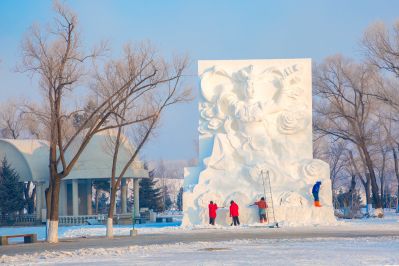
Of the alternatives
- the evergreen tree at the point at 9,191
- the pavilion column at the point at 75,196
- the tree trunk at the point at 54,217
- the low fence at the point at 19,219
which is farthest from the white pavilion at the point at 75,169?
the tree trunk at the point at 54,217

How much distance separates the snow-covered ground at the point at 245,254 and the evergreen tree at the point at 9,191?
1409 inches

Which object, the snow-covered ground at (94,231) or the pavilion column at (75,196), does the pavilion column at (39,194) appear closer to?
the pavilion column at (75,196)

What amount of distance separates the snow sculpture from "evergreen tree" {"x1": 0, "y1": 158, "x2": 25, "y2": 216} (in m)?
22.5

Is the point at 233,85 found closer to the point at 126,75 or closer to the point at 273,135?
the point at 273,135

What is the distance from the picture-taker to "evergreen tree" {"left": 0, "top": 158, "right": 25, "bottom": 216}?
5744cm

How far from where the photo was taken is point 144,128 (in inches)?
1476

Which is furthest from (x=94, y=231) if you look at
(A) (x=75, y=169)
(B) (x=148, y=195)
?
(B) (x=148, y=195)

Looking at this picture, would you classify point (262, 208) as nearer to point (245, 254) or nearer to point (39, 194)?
point (245, 254)

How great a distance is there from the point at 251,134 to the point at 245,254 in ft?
65.6

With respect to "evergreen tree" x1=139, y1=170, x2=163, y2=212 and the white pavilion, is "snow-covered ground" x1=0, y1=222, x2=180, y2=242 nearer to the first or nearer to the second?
the white pavilion

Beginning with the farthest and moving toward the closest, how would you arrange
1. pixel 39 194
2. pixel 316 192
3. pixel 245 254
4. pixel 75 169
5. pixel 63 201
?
pixel 63 201 < pixel 39 194 < pixel 75 169 < pixel 316 192 < pixel 245 254

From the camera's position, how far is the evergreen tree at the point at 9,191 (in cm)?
5744

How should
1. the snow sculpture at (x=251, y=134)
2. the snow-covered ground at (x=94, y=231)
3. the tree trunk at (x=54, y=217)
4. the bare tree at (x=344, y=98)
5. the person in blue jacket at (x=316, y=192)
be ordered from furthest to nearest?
the bare tree at (x=344, y=98)
the snow sculpture at (x=251, y=134)
the person in blue jacket at (x=316, y=192)
the snow-covered ground at (x=94, y=231)
the tree trunk at (x=54, y=217)

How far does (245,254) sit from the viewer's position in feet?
63.3
